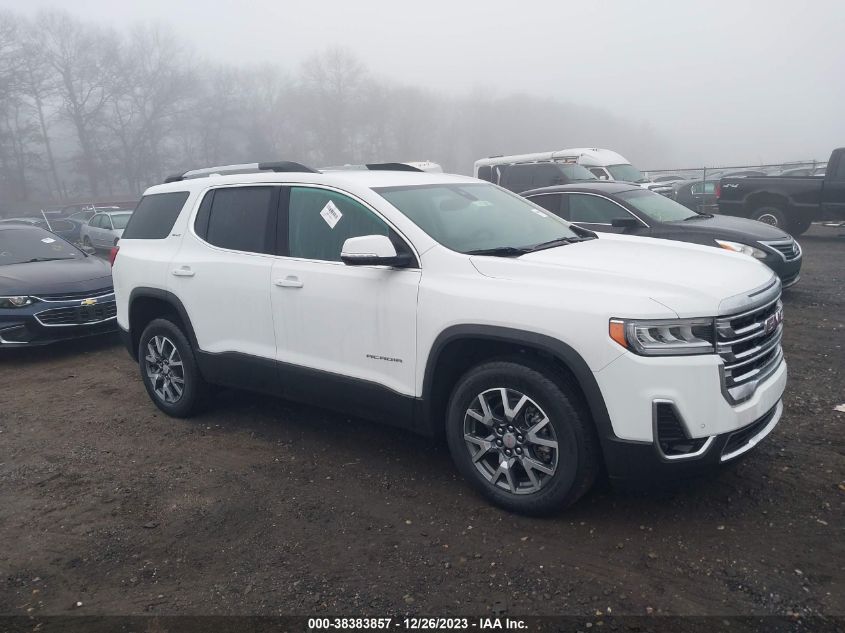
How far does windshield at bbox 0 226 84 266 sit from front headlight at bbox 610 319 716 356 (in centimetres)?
782

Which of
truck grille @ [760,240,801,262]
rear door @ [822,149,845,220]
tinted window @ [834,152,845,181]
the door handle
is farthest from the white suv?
tinted window @ [834,152,845,181]

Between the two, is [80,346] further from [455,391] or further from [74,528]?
[455,391]

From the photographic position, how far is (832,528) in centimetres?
331

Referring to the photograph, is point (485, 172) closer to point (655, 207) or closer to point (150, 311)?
point (655, 207)

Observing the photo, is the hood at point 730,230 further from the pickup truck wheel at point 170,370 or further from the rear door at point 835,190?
the rear door at point 835,190

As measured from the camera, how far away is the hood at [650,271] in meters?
3.22

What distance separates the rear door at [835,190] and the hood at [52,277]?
538 inches

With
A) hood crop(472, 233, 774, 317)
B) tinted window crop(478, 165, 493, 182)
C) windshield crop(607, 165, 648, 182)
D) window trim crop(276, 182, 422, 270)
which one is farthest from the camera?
tinted window crop(478, 165, 493, 182)

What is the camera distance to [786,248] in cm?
839

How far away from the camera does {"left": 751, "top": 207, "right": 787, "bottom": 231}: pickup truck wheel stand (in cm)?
1448

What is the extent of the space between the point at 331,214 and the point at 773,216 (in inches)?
517

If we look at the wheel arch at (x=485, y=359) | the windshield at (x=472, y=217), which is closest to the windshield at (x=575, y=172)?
the windshield at (x=472, y=217)

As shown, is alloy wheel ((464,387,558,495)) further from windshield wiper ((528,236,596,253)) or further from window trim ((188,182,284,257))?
window trim ((188,182,284,257))

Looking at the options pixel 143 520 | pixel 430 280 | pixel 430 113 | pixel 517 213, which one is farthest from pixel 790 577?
pixel 430 113
